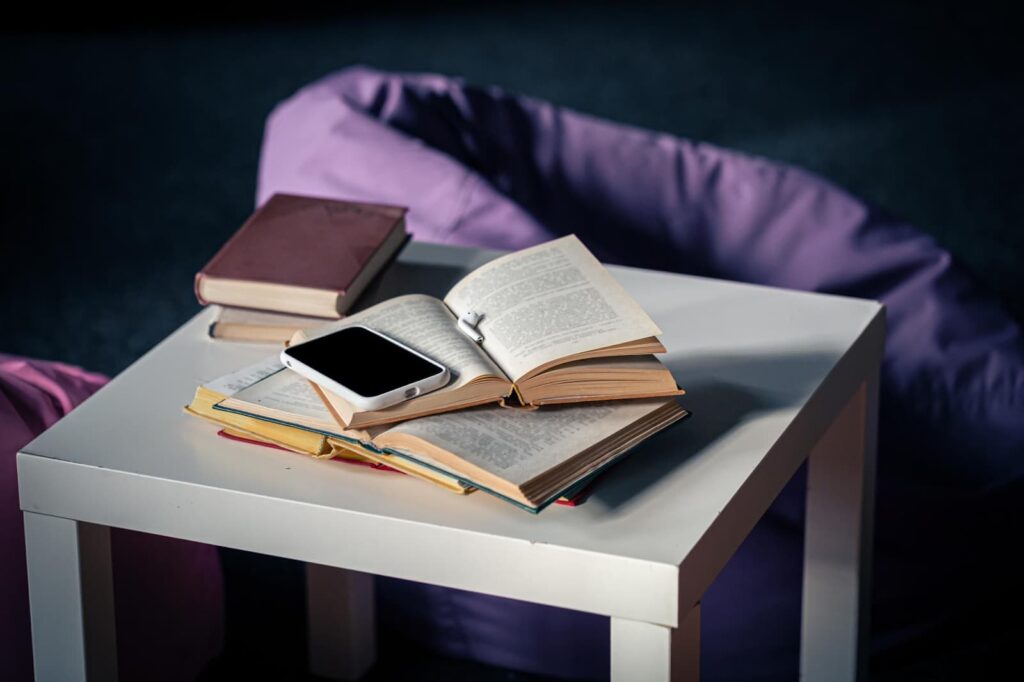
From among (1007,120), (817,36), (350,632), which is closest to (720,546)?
(350,632)

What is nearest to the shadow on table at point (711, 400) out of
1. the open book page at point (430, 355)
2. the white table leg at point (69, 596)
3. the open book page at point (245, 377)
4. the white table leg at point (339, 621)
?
the open book page at point (430, 355)

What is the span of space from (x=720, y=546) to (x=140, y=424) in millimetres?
438

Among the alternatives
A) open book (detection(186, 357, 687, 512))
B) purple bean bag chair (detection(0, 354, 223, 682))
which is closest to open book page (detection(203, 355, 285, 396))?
open book (detection(186, 357, 687, 512))

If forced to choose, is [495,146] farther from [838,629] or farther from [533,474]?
[533,474]

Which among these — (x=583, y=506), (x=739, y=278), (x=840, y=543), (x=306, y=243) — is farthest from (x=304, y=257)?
(x=739, y=278)

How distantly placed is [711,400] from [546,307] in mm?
156

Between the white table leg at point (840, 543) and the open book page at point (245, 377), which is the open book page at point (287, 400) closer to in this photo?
the open book page at point (245, 377)

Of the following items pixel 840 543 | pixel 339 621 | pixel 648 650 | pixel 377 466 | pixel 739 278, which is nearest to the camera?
pixel 648 650

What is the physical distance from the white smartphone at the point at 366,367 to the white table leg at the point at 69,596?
199mm

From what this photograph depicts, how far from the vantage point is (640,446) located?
0.94 meters

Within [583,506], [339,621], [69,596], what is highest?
[583,506]

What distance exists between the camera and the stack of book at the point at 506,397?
0.88 meters

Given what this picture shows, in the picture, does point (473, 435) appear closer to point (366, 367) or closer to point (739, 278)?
point (366, 367)

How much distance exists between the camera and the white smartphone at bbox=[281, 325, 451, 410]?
90cm
